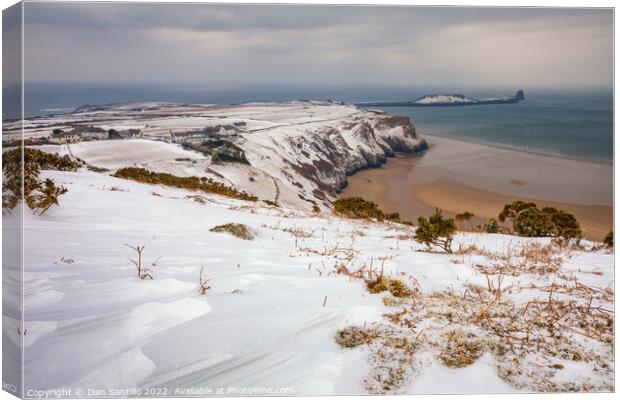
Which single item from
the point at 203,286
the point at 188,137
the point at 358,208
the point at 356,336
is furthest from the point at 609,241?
the point at 188,137

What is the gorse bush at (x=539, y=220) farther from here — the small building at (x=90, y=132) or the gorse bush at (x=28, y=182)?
the gorse bush at (x=28, y=182)

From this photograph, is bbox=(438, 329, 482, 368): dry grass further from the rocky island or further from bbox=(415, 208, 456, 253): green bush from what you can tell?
the rocky island

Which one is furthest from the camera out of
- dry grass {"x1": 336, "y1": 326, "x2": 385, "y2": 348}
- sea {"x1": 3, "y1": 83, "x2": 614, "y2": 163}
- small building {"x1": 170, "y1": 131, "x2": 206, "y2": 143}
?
small building {"x1": 170, "y1": 131, "x2": 206, "y2": 143}

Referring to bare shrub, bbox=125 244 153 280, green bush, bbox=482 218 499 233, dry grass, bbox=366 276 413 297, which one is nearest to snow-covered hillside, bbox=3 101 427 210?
bare shrub, bbox=125 244 153 280

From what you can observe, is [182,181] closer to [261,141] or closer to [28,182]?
[261,141]

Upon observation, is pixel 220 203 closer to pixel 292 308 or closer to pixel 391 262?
pixel 391 262

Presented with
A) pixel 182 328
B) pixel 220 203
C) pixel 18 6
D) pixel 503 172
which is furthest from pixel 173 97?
pixel 503 172
